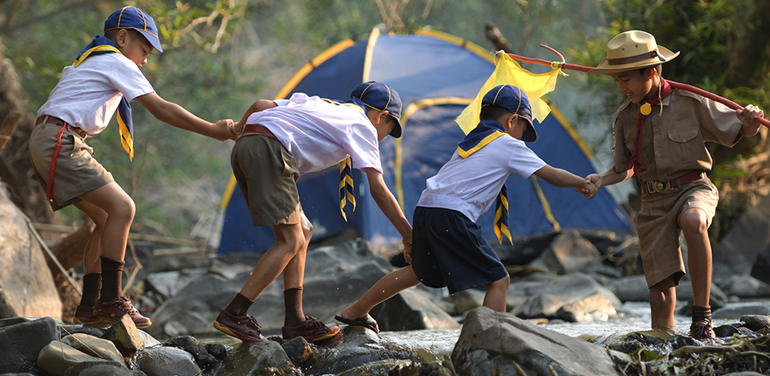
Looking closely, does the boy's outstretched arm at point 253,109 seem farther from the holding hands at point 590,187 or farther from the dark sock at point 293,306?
the holding hands at point 590,187

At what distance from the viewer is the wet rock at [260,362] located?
9.11 feet

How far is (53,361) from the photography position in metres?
2.65

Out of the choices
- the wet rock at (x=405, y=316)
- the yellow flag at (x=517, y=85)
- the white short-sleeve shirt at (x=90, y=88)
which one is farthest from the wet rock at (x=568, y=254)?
the white short-sleeve shirt at (x=90, y=88)

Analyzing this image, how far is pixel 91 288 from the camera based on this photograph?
3342mm

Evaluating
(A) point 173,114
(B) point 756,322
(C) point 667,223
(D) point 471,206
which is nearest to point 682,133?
(C) point 667,223

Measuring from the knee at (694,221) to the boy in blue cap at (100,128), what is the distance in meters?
2.23

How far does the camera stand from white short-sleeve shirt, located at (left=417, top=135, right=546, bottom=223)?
315 centimetres

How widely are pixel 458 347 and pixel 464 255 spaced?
529 millimetres

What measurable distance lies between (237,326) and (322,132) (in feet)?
3.22

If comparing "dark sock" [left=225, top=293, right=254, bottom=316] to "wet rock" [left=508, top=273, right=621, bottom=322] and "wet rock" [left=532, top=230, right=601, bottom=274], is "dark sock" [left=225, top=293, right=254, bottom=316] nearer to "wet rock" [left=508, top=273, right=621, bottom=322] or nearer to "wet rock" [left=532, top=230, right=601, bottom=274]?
"wet rock" [left=508, top=273, right=621, bottom=322]

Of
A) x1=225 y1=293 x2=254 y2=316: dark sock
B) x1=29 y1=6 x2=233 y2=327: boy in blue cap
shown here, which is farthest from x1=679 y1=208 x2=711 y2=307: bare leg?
x1=29 y1=6 x2=233 y2=327: boy in blue cap

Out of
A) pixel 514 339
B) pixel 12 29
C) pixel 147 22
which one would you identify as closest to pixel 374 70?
pixel 147 22

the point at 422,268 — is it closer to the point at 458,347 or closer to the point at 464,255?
the point at 464,255

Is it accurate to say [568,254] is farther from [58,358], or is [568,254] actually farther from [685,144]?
[58,358]
